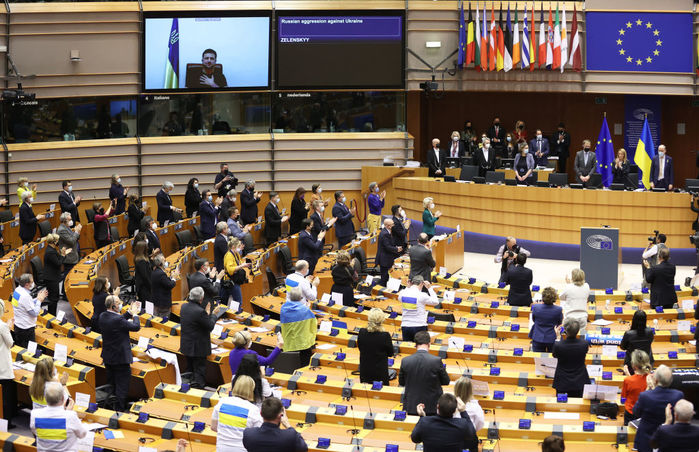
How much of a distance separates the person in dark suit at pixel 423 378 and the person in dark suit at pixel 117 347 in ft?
12.7

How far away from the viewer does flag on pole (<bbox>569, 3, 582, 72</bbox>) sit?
2487 cm

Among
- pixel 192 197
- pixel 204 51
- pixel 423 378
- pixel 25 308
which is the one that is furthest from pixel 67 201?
pixel 423 378

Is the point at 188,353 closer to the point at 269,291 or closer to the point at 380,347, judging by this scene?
the point at 380,347

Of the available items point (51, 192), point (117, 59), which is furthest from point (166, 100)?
point (51, 192)

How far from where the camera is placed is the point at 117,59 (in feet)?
81.5

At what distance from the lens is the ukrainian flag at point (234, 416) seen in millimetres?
8500

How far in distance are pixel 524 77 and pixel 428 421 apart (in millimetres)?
18869

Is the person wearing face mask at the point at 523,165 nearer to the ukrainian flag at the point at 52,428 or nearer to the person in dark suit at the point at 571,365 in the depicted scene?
the person in dark suit at the point at 571,365

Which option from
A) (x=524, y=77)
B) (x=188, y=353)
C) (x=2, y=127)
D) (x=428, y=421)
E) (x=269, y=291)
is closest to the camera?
(x=428, y=421)

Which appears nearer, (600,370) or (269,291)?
(600,370)

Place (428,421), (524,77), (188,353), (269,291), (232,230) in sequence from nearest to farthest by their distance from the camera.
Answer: (428,421), (188,353), (269,291), (232,230), (524,77)

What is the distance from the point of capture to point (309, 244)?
1802 cm

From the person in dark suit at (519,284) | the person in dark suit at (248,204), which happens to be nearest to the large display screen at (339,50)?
the person in dark suit at (248,204)

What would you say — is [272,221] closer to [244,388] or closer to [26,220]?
[26,220]
